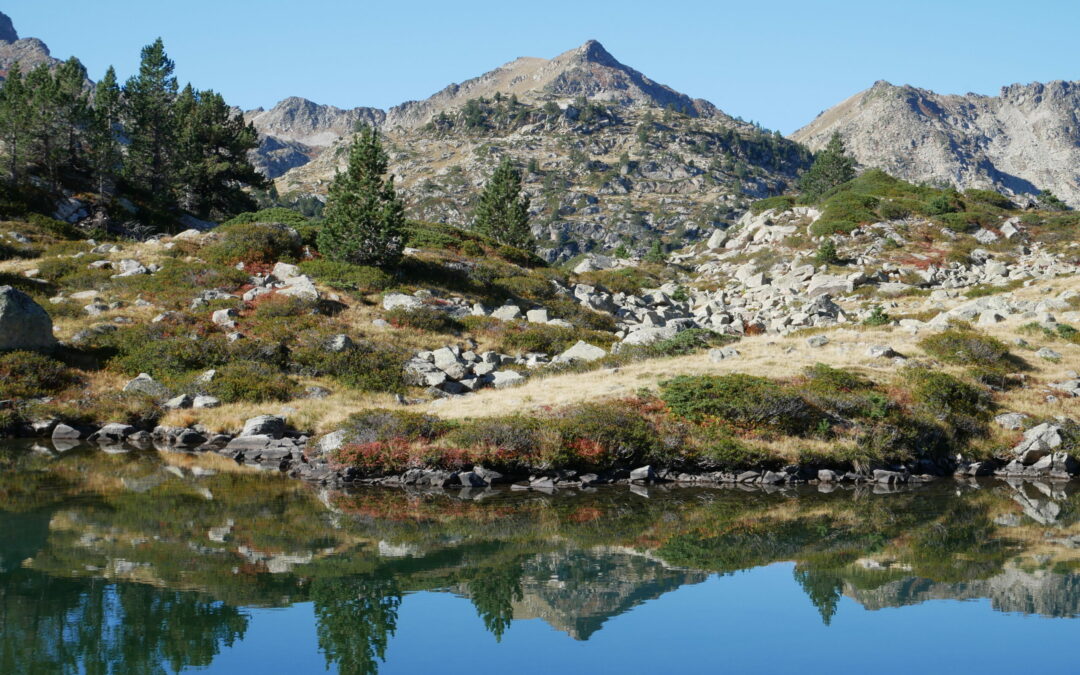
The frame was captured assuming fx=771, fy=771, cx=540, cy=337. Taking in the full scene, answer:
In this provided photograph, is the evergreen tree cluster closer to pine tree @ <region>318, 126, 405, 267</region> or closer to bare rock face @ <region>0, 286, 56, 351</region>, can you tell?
pine tree @ <region>318, 126, 405, 267</region>

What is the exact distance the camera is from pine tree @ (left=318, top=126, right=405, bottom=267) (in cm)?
4534

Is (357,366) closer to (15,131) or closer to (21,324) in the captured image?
(21,324)

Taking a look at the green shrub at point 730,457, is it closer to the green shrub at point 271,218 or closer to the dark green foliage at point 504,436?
the dark green foliage at point 504,436

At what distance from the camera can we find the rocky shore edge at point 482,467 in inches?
917

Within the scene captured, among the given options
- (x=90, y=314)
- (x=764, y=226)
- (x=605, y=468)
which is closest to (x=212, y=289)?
(x=90, y=314)

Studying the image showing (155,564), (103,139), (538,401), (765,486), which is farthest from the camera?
(103,139)

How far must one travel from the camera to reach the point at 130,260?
43.2 metres

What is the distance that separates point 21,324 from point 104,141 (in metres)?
31.4

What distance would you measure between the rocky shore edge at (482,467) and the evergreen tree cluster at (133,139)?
35255mm

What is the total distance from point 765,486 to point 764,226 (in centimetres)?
6557

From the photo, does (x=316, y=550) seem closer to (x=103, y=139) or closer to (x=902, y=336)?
(x=902, y=336)

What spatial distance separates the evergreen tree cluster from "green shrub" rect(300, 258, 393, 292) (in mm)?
22830

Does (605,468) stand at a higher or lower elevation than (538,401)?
lower

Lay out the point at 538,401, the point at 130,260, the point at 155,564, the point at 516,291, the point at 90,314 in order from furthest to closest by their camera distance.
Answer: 1. the point at 516,291
2. the point at 130,260
3. the point at 90,314
4. the point at 538,401
5. the point at 155,564
